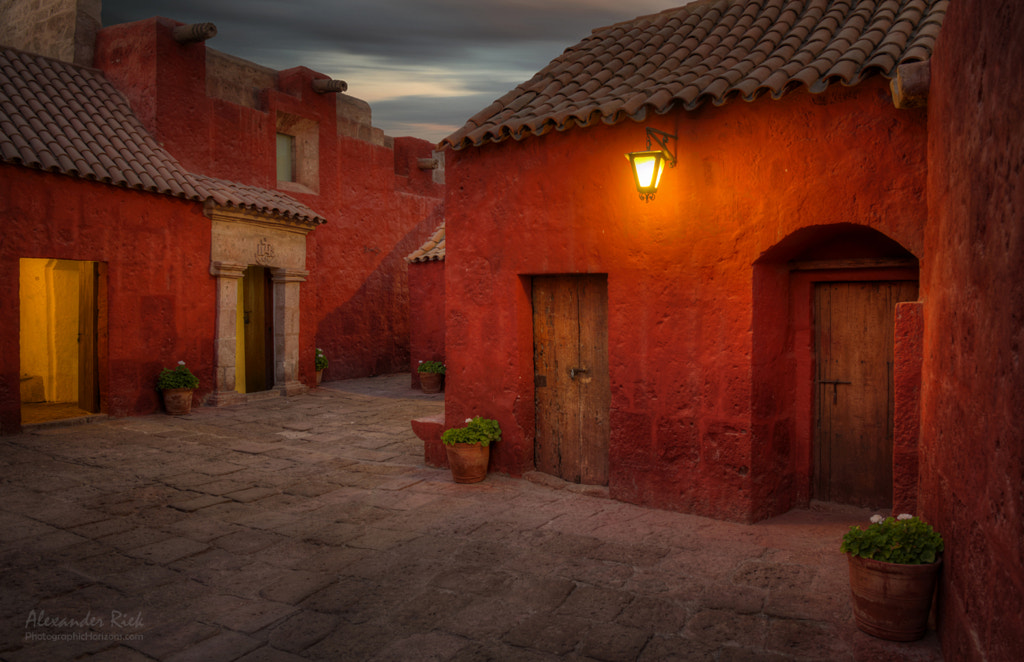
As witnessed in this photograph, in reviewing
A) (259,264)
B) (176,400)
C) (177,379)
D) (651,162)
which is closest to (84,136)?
(259,264)

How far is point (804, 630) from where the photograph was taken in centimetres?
371

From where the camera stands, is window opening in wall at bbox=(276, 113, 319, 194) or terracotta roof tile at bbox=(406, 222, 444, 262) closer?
terracotta roof tile at bbox=(406, 222, 444, 262)

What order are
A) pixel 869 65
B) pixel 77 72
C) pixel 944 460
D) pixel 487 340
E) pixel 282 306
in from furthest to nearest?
pixel 282 306 → pixel 77 72 → pixel 487 340 → pixel 869 65 → pixel 944 460

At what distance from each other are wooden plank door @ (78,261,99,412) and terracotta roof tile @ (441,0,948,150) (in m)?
6.85

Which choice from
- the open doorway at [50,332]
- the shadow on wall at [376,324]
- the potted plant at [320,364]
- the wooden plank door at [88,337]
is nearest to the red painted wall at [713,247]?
the wooden plank door at [88,337]

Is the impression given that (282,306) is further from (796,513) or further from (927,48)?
(927,48)

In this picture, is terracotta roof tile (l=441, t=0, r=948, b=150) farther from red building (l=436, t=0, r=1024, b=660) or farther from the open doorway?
the open doorway

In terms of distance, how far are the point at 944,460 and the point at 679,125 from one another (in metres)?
3.35

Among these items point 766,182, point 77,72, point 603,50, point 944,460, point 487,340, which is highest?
point 77,72

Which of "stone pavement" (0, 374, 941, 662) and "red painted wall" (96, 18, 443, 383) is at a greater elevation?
"red painted wall" (96, 18, 443, 383)

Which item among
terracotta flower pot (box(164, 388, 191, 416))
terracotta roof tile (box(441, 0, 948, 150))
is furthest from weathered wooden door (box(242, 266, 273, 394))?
terracotta roof tile (box(441, 0, 948, 150))

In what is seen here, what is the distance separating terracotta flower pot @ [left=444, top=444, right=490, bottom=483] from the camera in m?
6.75

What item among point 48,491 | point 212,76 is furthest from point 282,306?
point 48,491

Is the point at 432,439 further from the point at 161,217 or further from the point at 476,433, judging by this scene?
the point at 161,217
